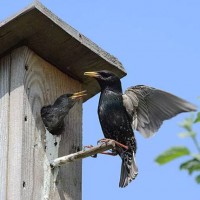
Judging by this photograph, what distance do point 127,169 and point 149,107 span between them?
492 mm

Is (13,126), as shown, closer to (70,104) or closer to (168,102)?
(70,104)

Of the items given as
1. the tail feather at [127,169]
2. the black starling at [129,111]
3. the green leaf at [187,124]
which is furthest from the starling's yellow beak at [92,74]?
the green leaf at [187,124]

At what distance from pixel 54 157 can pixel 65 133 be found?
10.4 inches

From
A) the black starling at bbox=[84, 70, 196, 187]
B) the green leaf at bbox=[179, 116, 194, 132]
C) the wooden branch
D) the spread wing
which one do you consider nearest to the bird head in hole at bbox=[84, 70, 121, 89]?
the black starling at bbox=[84, 70, 196, 187]

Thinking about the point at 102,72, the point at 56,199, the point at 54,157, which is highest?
the point at 102,72

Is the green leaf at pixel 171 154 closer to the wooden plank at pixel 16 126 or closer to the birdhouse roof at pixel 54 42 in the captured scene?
the wooden plank at pixel 16 126

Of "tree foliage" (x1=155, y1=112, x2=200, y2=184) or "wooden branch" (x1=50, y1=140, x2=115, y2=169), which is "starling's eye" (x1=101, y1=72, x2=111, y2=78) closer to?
"wooden branch" (x1=50, y1=140, x2=115, y2=169)

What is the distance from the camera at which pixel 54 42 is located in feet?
12.3

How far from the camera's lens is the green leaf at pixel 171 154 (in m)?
0.75

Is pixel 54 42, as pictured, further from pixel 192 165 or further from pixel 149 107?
pixel 192 165

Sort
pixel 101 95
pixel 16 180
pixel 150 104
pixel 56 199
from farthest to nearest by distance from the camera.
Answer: pixel 101 95
pixel 150 104
pixel 56 199
pixel 16 180

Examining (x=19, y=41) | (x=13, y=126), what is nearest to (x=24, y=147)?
(x=13, y=126)

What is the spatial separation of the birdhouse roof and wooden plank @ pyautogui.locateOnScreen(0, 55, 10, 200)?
13 cm

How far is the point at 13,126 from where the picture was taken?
11.2 ft
